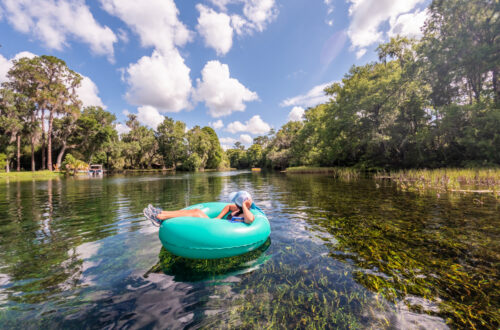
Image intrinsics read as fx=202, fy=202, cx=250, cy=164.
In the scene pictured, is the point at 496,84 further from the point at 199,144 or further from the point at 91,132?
the point at 91,132

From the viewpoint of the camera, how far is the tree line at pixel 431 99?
16281mm

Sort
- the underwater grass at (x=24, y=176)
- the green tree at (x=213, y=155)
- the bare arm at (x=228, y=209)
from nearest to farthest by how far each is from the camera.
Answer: the bare arm at (x=228, y=209)
the underwater grass at (x=24, y=176)
the green tree at (x=213, y=155)

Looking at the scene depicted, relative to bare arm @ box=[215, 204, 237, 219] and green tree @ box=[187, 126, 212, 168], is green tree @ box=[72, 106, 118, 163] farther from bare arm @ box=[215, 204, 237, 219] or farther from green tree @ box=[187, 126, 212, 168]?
bare arm @ box=[215, 204, 237, 219]

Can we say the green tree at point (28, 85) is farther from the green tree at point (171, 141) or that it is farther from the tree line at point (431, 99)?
the tree line at point (431, 99)

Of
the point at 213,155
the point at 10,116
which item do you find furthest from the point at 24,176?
the point at 213,155

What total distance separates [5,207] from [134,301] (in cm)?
1065

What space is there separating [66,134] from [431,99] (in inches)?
2342

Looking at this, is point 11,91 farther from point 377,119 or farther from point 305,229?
point 377,119

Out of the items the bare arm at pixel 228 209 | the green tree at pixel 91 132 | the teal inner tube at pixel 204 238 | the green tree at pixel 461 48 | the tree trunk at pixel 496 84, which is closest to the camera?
the teal inner tube at pixel 204 238

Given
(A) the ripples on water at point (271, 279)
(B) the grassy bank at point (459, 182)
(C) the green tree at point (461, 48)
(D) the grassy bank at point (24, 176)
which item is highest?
(C) the green tree at point (461, 48)

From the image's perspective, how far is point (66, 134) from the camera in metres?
40.8

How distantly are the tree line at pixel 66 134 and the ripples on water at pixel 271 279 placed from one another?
139 feet

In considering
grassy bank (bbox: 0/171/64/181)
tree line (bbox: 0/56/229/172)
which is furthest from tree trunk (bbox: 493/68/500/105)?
tree line (bbox: 0/56/229/172)

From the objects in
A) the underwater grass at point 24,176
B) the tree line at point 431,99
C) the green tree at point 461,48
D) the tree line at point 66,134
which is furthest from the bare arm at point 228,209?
the tree line at point 66,134
